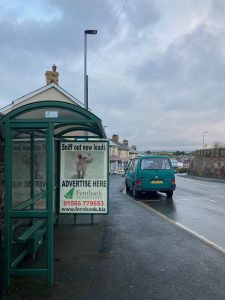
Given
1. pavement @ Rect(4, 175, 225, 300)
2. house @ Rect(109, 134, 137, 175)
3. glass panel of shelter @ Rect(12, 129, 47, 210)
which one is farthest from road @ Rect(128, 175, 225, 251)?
house @ Rect(109, 134, 137, 175)

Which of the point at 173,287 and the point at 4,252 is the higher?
the point at 4,252

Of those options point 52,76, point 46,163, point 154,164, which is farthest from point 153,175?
point 52,76

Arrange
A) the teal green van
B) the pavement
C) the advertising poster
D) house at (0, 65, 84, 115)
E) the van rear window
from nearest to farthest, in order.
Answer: the pavement → the advertising poster → the teal green van → the van rear window → house at (0, 65, 84, 115)

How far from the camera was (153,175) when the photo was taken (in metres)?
16.5

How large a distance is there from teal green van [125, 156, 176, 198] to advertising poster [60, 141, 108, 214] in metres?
7.82

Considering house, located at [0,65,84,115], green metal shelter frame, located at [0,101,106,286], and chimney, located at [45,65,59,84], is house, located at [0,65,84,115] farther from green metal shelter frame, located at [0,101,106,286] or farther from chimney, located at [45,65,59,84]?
green metal shelter frame, located at [0,101,106,286]

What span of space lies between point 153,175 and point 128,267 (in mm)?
10700

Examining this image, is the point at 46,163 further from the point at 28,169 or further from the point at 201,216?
the point at 201,216

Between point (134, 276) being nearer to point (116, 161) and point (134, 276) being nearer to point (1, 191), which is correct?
point (1, 191)

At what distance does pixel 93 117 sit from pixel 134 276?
2.27 m

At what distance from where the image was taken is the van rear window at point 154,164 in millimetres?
16719

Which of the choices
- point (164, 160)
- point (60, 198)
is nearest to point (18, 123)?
point (60, 198)

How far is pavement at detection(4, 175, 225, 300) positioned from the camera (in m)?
4.89

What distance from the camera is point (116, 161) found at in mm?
75812
